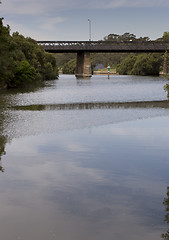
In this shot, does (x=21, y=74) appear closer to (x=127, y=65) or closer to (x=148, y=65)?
(x=148, y=65)

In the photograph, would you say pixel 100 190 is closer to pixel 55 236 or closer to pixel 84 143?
pixel 55 236

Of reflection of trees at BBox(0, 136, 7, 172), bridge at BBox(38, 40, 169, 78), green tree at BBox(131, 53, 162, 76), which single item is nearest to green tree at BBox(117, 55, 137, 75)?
green tree at BBox(131, 53, 162, 76)

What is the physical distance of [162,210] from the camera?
997 centimetres

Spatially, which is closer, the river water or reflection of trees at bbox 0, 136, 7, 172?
the river water

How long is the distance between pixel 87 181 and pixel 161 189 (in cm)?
209

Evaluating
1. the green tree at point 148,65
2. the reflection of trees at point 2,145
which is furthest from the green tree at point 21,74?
the green tree at point 148,65

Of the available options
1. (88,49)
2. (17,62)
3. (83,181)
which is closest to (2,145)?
(83,181)

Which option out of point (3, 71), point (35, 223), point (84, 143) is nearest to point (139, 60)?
point (3, 71)

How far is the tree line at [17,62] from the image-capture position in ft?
153

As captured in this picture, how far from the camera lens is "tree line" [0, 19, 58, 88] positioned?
153ft

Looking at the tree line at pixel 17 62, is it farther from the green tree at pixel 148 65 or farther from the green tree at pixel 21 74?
the green tree at pixel 148 65

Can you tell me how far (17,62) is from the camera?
6412 centimetres

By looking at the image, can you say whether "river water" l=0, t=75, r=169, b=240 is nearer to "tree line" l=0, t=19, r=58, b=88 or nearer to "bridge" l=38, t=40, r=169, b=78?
"tree line" l=0, t=19, r=58, b=88

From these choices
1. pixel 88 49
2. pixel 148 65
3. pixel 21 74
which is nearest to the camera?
pixel 21 74
